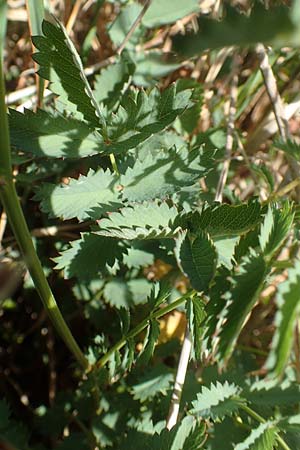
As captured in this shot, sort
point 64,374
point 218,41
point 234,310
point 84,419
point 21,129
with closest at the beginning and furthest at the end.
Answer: point 218,41 → point 234,310 → point 21,129 → point 84,419 → point 64,374

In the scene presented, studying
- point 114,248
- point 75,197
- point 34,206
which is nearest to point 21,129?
point 75,197

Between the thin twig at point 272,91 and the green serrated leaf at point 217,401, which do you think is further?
the thin twig at point 272,91

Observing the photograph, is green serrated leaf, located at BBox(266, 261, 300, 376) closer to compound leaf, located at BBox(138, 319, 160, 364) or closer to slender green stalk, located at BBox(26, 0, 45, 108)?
compound leaf, located at BBox(138, 319, 160, 364)

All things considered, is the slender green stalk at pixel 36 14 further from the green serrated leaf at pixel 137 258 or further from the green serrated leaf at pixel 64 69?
the green serrated leaf at pixel 137 258

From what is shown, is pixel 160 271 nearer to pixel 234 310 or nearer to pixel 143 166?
pixel 143 166

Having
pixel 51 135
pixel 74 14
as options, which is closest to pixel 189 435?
pixel 51 135

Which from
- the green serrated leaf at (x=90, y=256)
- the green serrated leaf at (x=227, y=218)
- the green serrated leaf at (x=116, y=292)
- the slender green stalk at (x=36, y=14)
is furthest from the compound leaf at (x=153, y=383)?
the slender green stalk at (x=36, y=14)

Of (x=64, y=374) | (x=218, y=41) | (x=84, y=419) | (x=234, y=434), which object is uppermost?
(x=218, y=41)
